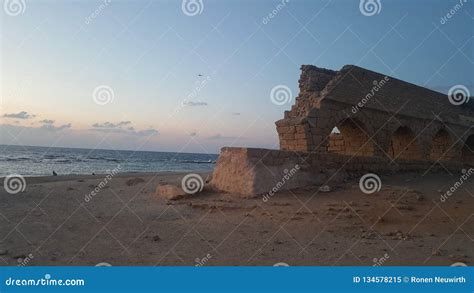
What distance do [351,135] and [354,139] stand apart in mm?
187

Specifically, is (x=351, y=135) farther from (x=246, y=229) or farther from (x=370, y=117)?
(x=246, y=229)

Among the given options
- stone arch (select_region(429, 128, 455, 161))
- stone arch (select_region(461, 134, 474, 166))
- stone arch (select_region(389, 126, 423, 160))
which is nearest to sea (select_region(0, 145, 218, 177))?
stone arch (select_region(389, 126, 423, 160))

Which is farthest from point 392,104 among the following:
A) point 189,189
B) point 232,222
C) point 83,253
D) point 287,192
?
point 83,253

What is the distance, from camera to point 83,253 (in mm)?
4547

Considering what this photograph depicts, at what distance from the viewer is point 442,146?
17922 millimetres

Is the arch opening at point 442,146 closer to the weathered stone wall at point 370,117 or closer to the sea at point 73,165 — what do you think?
the weathered stone wall at point 370,117

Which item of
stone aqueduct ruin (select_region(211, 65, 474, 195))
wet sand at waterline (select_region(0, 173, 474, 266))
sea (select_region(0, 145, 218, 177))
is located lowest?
wet sand at waterline (select_region(0, 173, 474, 266))

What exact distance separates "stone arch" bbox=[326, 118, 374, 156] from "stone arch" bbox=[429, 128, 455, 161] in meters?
5.25

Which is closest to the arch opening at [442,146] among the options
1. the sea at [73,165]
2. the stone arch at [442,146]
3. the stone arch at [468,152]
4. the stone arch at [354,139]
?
the stone arch at [442,146]

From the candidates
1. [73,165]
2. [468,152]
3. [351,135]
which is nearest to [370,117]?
[351,135]

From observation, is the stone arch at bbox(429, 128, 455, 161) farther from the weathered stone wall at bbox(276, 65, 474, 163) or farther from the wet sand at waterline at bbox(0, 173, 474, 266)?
the wet sand at waterline at bbox(0, 173, 474, 266)

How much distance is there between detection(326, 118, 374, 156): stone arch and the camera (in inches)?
542

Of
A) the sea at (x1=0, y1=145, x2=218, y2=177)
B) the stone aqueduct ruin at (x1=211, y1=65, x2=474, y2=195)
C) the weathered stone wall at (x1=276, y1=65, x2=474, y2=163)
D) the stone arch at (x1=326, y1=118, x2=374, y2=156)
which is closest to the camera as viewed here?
the stone aqueduct ruin at (x1=211, y1=65, x2=474, y2=195)

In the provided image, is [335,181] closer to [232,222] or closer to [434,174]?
[232,222]
